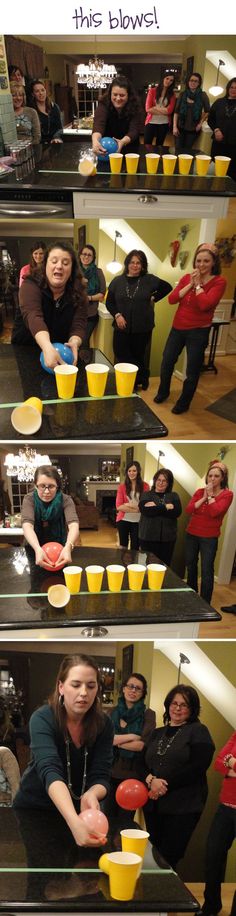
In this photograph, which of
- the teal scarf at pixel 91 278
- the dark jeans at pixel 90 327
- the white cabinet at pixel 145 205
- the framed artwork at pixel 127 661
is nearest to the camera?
the white cabinet at pixel 145 205

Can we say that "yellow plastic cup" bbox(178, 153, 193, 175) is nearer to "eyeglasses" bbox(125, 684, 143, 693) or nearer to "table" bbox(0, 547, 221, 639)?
"table" bbox(0, 547, 221, 639)

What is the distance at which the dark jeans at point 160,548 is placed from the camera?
3.17m

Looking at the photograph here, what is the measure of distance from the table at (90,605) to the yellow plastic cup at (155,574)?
3cm

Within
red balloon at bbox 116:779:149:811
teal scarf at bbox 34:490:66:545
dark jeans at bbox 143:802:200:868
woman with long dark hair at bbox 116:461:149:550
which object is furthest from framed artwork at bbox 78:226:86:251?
dark jeans at bbox 143:802:200:868

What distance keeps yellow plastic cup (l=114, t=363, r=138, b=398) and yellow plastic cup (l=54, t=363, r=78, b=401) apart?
0.13 meters

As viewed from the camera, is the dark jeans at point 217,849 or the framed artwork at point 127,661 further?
the dark jeans at point 217,849

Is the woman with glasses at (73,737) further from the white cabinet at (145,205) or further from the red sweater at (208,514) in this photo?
the white cabinet at (145,205)

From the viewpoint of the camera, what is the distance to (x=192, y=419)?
259 cm

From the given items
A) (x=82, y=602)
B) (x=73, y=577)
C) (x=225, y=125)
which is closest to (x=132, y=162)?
(x=225, y=125)

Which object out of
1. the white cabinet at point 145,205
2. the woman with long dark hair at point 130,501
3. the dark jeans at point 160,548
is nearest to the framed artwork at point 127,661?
the dark jeans at point 160,548

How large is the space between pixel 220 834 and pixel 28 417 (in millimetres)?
2366

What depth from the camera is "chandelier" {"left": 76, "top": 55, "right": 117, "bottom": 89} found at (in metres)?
2.06

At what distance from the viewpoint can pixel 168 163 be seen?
7.36 feet

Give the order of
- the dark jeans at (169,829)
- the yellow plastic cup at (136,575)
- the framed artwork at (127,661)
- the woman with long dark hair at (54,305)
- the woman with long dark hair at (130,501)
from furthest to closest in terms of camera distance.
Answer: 1. the dark jeans at (169,829)
2. the framed artwork at (127,661)
3. the yellow plastic cup at (136,575)
4. the woman with long dark hair at (130,501)
5. the woman with long dark hair at (54,305)
